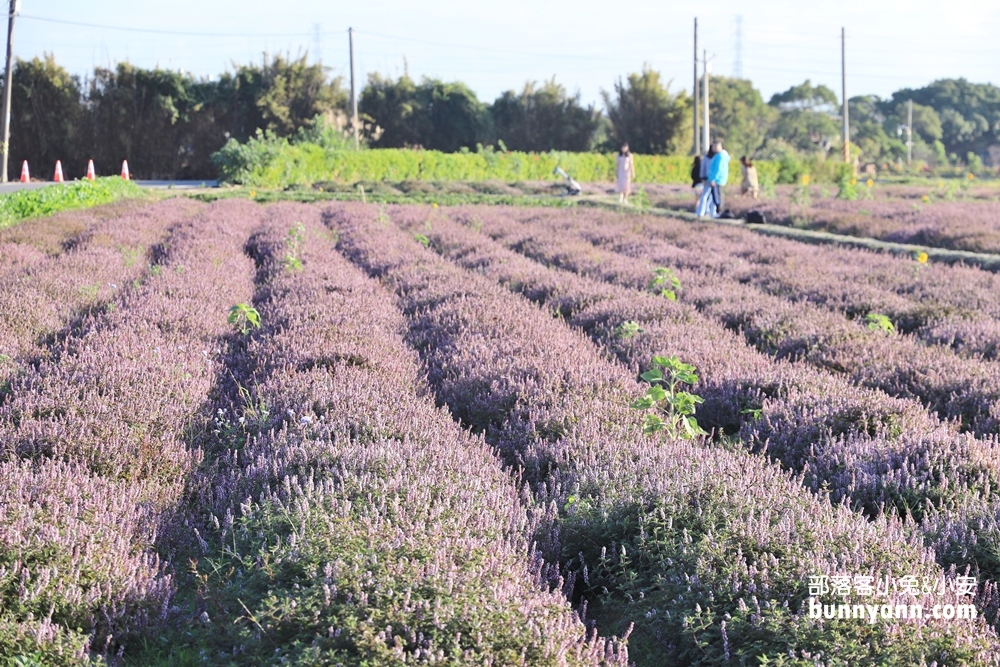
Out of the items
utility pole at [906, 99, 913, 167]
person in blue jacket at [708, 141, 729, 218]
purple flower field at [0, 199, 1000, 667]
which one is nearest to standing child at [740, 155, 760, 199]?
person in blue jacket at [708, 141, 729, 218]

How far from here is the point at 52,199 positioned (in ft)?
52.5

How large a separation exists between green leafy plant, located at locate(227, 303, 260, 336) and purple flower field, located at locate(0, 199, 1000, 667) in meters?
0.03

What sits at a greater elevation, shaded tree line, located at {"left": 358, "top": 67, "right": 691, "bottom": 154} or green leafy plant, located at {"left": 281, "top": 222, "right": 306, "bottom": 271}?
shaded tree line, located at {"left": 358, "top": 67, "right": 691, "bottom": 154}

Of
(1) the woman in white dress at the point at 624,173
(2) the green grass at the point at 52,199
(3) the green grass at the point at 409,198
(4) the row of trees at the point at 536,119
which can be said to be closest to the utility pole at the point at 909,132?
(4) the row of trees at the point at 536,119

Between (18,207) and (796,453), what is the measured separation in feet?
45.9

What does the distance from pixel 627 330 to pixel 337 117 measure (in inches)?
1731

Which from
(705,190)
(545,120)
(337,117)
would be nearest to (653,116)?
(545,120)

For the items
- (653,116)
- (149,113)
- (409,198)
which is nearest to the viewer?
(409,198)

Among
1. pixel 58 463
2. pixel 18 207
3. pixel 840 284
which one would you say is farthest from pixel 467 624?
pixel 18 207

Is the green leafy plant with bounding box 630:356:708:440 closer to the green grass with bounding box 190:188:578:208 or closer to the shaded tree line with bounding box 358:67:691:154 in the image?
the green grass with bounding box 190:188:578:208

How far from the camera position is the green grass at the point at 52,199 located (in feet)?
47.0

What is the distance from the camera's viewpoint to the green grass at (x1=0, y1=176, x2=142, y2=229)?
14334 mm

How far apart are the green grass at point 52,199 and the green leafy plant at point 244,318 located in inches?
269

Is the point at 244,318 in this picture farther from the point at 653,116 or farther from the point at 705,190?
the point at 653,116
